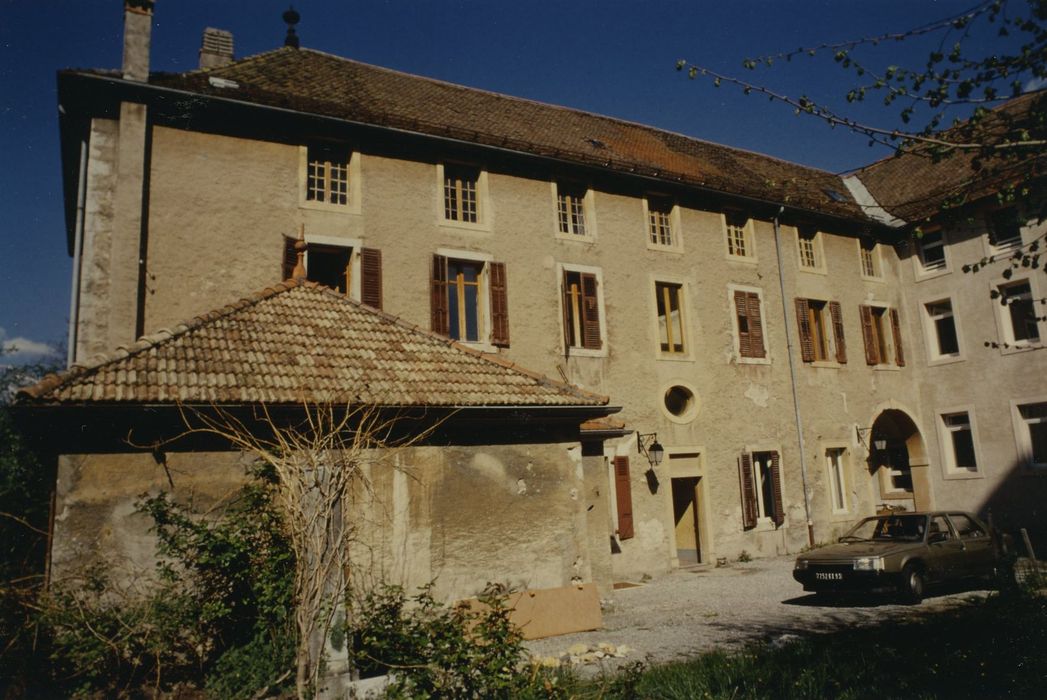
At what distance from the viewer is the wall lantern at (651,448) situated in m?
15.4

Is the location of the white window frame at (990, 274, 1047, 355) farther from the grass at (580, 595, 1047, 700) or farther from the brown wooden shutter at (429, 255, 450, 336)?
the brown wooden shutter at (429, 255, 450, 336)

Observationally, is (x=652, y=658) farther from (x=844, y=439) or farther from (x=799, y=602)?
(x=844, y=439)

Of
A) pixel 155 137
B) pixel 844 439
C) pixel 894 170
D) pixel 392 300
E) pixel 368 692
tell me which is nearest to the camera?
pixel 368 692

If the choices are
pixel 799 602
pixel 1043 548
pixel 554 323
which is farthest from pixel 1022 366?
pixel 554 323

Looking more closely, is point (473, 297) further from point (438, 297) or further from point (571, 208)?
point (571, 208)

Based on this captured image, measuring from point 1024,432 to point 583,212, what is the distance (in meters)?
12.9

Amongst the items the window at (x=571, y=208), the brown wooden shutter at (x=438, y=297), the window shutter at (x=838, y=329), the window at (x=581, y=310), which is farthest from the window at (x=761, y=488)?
the brown wooden shutter at (x=438, y=297)

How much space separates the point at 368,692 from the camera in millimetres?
5820

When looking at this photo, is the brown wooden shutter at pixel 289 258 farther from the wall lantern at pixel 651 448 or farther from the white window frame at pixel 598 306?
the wall lantern at pixel 651 448

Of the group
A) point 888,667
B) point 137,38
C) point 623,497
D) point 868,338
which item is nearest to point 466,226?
point 623,497

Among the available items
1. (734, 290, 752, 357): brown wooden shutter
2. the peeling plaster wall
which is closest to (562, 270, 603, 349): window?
(734, 290, 752, 357): brown wooden shutter

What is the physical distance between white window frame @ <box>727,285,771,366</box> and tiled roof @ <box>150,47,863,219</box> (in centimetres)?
246

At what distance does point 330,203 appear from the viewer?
13.7 m

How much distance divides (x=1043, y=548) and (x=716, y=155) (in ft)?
43.8
